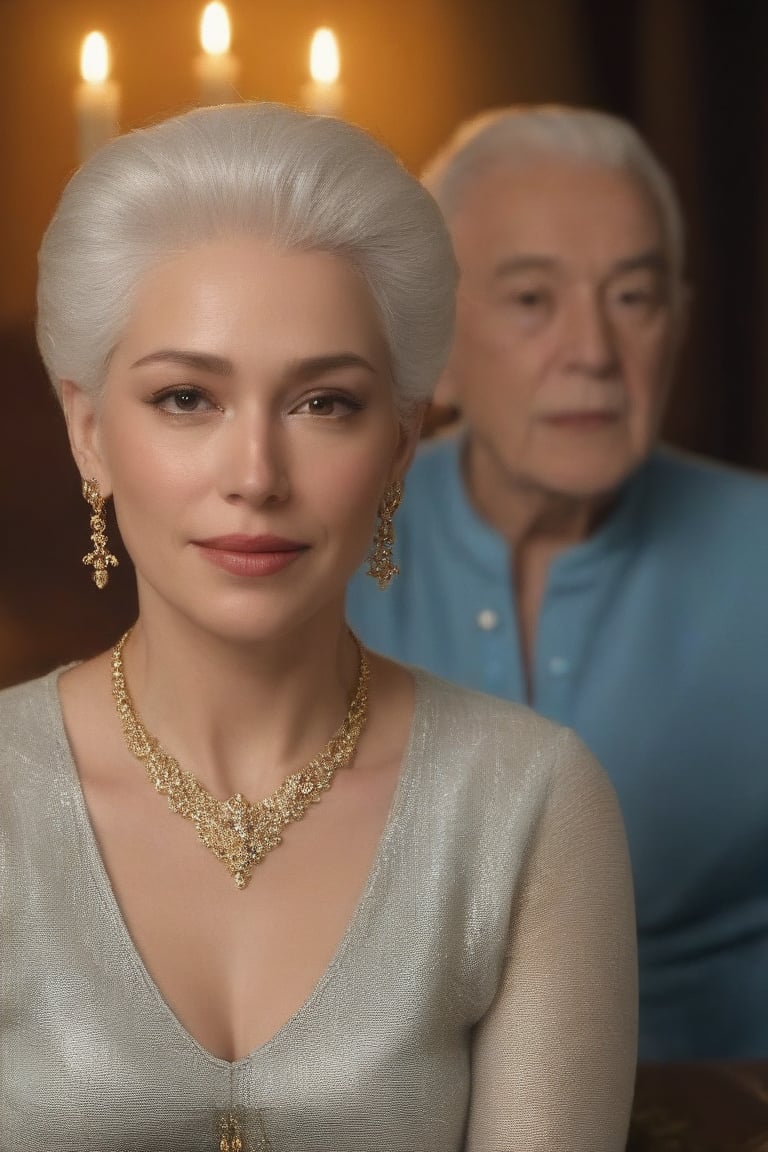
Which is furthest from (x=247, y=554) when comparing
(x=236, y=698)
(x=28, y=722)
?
(x=28, y=722)

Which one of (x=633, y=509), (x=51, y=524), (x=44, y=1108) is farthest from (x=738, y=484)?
(x=44, y=1108)

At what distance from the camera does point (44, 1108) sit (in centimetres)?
174

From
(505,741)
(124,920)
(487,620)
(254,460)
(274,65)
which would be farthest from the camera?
(274,65)

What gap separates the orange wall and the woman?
165 cm

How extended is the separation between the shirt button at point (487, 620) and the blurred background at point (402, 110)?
0.72 meters

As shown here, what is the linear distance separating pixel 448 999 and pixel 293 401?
1.99 ft

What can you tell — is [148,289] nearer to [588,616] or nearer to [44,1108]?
[44,1108]

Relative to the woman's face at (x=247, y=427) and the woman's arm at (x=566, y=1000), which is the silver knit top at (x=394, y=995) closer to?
the woman's arm at (x=566, y=1000)

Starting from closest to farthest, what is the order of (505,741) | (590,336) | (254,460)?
(254,460) < (505,741) < (590,336)

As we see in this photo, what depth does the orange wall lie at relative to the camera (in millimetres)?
3365

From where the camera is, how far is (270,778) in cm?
186

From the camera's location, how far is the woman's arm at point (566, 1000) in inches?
69.2

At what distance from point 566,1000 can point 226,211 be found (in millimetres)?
813

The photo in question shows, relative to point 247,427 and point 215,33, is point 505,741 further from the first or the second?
point 215,33
